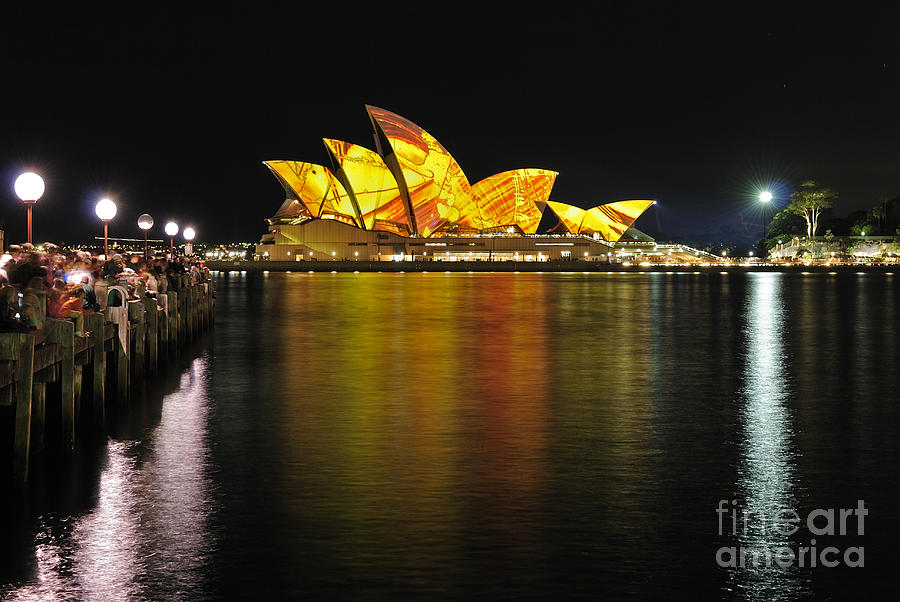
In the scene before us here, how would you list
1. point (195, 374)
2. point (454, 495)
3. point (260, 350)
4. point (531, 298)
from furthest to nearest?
point (531, 298) → point (260, 350) → point (195, 374) → point (454, 495)

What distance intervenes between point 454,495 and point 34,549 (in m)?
4.00

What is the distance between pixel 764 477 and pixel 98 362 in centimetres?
870

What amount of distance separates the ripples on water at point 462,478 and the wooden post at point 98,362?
49 cm

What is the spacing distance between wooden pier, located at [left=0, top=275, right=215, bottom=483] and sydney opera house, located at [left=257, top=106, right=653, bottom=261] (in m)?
101

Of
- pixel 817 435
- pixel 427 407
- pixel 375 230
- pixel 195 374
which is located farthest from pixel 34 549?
pixel 375 230

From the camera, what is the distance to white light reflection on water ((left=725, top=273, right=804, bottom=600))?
803 centimetres

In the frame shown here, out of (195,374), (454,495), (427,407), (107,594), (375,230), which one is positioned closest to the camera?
(107,594)

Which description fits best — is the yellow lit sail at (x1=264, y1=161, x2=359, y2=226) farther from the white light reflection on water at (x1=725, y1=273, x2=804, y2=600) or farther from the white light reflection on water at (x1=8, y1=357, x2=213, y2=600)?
the white light reflection on water at (x1=8, y1=357, x2=213, y2=600)

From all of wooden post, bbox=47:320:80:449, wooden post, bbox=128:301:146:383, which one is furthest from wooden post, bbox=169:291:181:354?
wooden post, bbox=47:320:80:449

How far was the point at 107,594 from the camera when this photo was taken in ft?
25.1

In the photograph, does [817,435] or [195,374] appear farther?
[195,374]

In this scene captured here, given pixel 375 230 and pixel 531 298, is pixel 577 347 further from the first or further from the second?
pixel 375 230

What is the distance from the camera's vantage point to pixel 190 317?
92.8 ft

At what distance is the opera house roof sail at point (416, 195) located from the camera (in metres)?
120
